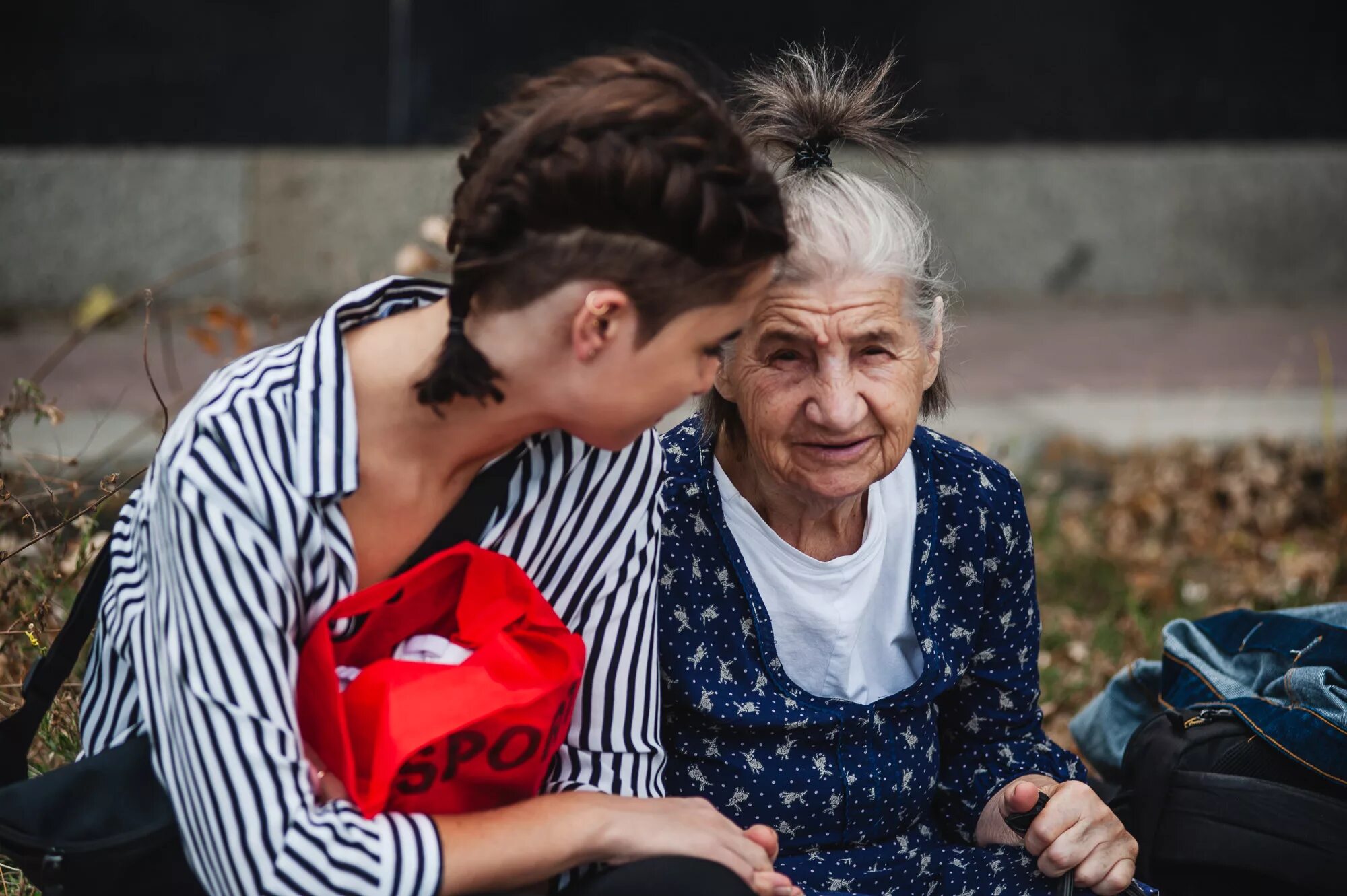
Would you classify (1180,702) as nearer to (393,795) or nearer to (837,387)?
(837,387)

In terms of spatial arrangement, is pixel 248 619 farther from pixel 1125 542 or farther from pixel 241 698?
pixel 1125 542

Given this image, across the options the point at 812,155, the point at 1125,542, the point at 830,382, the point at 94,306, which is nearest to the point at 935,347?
the point at 830,382

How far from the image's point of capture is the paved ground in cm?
509

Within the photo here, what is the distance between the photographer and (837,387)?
2246 millimetres

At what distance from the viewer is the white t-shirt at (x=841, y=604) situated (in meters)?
2.36

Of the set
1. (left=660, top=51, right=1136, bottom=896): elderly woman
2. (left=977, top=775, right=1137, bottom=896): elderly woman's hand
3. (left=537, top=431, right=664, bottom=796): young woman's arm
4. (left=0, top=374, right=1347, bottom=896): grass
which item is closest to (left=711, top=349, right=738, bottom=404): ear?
(left=660, top=51, right=1136, bottom=896): elderly woman

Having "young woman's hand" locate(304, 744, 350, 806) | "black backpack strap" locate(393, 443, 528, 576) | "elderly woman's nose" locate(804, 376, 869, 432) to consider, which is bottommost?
"young woman's hand" locate(304, 744, 350, 806)

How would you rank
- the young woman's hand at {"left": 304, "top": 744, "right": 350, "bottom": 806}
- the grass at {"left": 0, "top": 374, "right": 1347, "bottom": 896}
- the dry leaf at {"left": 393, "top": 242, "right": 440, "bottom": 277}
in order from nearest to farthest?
the young woman's hand at {"left": 304, "top": 744, "right": 350, "bottom": 806} < the grass at {"left": 0, "top": 374, "right": 1347, "bottom": 896} < the dry leaf at {"left": 393, "top": 242, "right": 440, "bottom": 277}

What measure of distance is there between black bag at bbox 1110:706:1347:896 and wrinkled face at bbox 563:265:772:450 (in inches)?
50.3

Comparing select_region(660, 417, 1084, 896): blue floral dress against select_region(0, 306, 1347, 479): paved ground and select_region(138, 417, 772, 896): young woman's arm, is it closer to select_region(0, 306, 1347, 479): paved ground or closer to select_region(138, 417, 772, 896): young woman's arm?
select_region(138, 417, 772, 896): young woman's arm

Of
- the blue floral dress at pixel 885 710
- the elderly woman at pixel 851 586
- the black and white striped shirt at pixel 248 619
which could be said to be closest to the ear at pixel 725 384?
the elderly woman at pixel 851 586

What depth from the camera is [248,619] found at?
171 cm

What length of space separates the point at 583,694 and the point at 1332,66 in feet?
21.8

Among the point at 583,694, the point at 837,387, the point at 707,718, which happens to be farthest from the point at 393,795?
the point at 837,387
